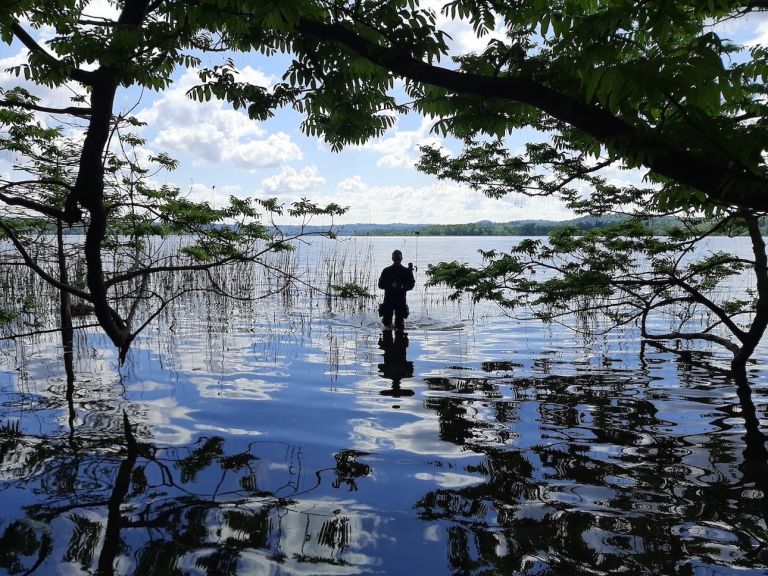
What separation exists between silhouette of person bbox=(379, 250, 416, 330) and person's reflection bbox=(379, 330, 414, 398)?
26.7 inches

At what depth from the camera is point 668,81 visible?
8.21 feet

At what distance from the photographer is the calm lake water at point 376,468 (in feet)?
13.1

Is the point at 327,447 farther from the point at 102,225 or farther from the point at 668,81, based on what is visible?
the point at 668,81

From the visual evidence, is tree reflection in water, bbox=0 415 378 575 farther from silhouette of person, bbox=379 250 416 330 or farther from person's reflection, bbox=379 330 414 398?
silhouette of person, bbox=379 250 416 330

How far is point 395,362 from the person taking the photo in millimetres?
11367

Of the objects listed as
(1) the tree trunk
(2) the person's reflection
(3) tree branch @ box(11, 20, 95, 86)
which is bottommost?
(2) the person's reflection

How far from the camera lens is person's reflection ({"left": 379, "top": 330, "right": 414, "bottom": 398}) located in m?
9.06

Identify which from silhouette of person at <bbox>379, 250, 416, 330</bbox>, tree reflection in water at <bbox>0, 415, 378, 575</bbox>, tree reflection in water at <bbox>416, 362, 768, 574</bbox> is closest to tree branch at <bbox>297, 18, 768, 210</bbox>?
tree reflection in water at <bbox>416, 362, 768, 574</bbox>

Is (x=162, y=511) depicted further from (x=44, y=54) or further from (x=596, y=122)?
(x=596, y=122)

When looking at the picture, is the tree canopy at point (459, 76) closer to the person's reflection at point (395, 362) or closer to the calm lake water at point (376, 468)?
the calm lake water at point (376, 468)

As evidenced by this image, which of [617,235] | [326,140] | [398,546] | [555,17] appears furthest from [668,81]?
[617,235]

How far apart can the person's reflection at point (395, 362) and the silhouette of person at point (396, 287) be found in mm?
678

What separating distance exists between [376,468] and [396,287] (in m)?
9.90

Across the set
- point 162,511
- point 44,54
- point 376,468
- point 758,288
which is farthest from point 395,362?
point 44,54
